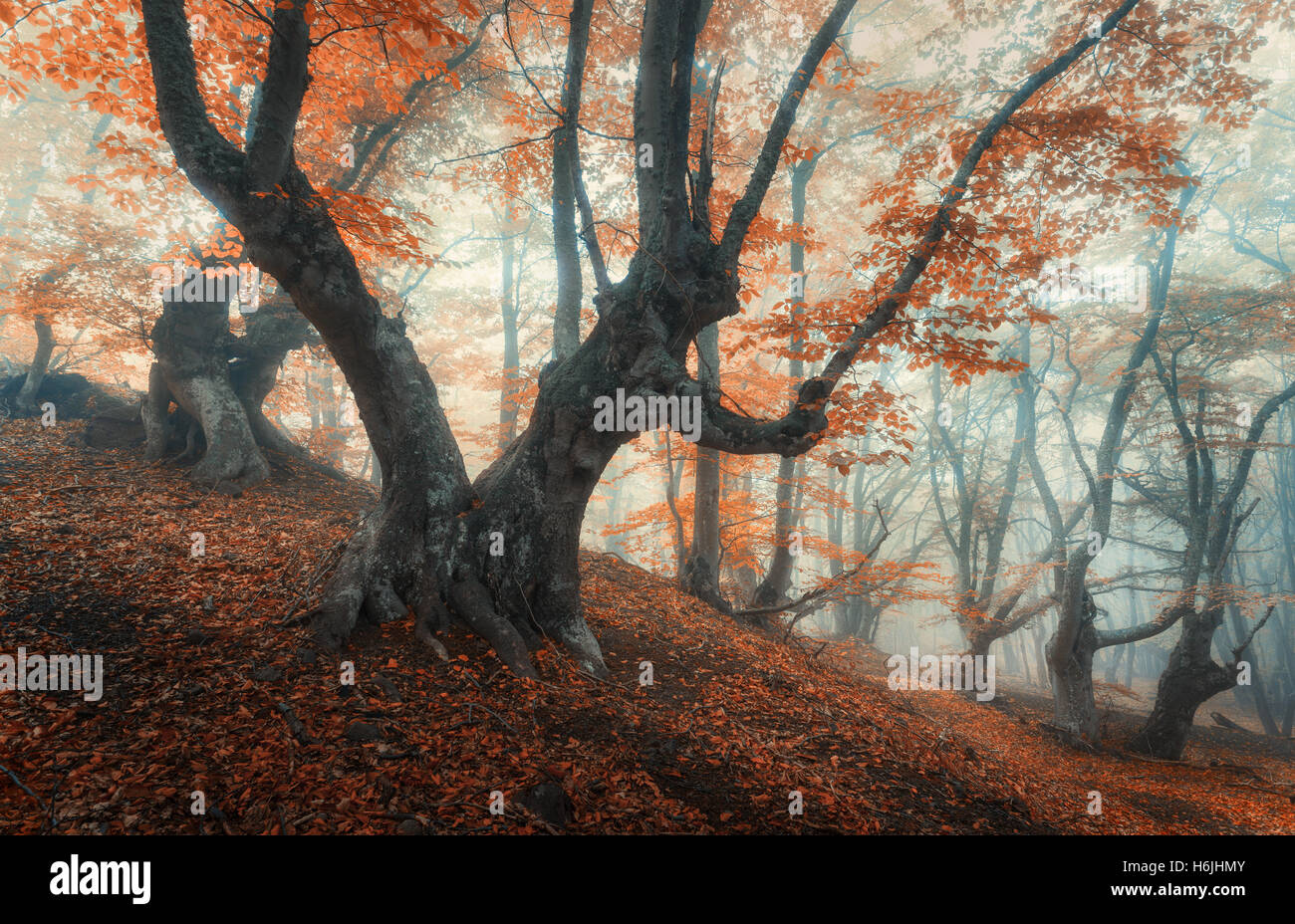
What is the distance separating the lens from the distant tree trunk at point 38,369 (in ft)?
27.7

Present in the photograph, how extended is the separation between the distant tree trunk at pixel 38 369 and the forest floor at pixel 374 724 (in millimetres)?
2977

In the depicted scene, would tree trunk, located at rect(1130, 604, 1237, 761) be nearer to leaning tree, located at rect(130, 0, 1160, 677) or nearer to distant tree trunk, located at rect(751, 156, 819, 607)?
distant tree trunk, located at rect(751, 156, 819, 607)

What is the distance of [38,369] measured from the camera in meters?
8.70

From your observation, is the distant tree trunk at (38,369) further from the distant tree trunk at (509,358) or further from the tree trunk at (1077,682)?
the tree trunk at (1077,682)

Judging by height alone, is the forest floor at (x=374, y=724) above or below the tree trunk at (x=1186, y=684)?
above

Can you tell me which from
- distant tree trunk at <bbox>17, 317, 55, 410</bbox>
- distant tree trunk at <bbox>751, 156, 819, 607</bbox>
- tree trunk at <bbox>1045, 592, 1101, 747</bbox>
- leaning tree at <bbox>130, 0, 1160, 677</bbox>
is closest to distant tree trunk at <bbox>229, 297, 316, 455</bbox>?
distant tree trunk at <bbox>17, 317, 55, 410</bbox>

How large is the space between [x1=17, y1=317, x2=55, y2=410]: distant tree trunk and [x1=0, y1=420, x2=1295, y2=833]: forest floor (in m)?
2.98

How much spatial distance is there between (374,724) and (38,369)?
10.8 meters

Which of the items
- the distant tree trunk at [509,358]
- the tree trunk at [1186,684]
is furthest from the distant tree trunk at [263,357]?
the tree trunk at [1186,684]

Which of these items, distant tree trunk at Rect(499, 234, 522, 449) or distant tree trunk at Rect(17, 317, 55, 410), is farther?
distant tree trunk at Rect(499, 234, 522, 449)

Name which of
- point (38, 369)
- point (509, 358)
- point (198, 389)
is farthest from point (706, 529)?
point (38, 369)

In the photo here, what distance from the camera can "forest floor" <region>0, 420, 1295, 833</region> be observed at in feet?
8.30
